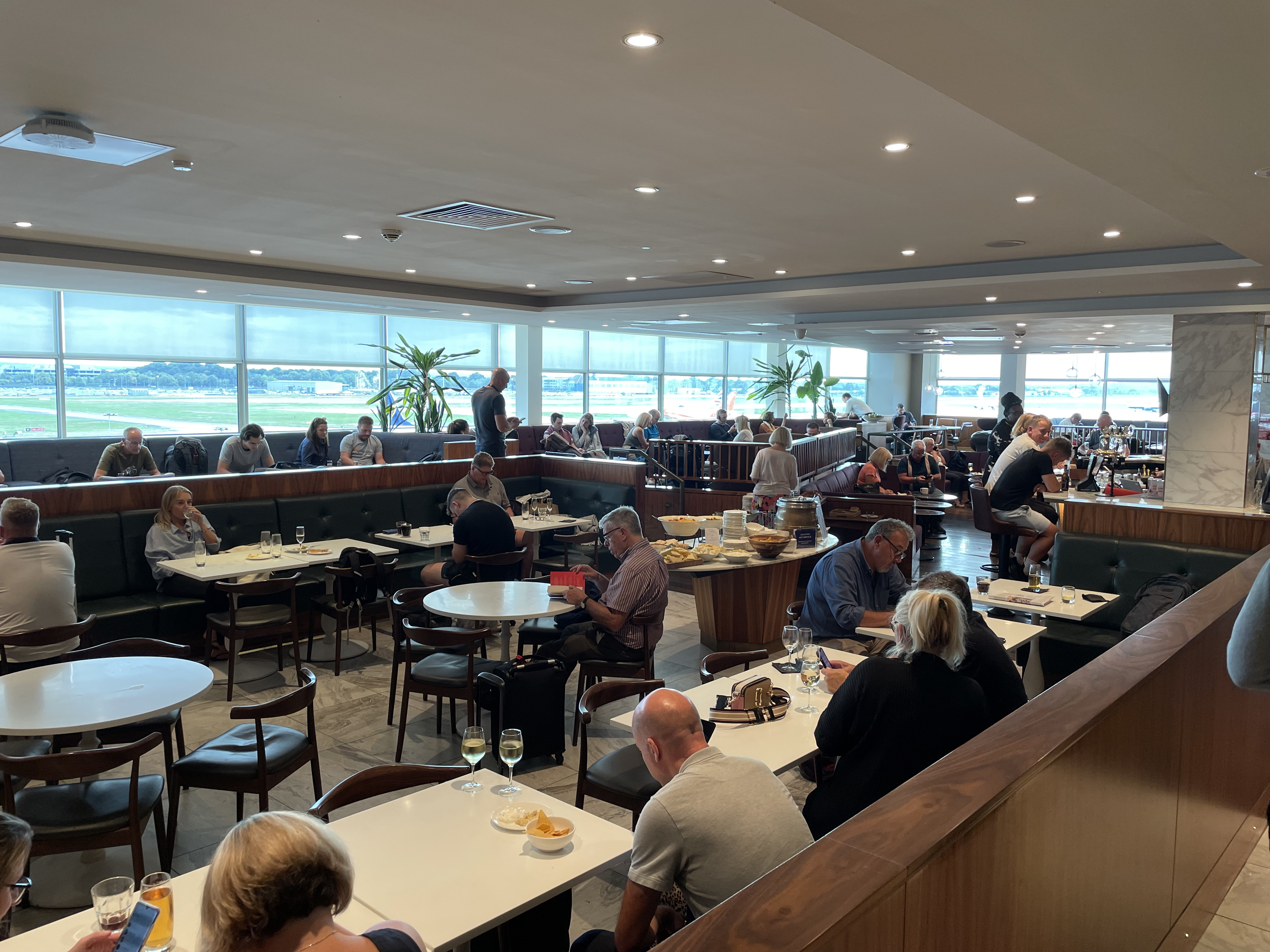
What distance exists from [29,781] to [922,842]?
4.11 meters

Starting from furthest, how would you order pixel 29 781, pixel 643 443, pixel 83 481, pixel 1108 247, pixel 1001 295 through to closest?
pixel 643 443 → pixel 1001 295 → pixel 1108 247 → pixel 83 481 → pixel 29 781

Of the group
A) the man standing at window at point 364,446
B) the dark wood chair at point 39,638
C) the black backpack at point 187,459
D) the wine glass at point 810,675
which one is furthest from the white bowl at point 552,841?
the man standing at window at point 364,446

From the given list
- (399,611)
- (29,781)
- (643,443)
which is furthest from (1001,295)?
(29,781)

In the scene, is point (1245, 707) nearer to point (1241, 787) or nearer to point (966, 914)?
point (1241, 787)

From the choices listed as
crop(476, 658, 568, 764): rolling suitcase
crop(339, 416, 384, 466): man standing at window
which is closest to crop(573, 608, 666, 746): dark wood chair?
crop(476, 658, 568, 764): rolling suitcase

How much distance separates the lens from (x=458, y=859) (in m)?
2.10

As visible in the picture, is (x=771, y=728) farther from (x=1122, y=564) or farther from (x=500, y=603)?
(x=1122, y=564)

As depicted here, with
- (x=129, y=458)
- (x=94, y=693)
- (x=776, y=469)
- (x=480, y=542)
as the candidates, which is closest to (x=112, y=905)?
(x=94, y=693)

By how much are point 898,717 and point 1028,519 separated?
18.9 feet

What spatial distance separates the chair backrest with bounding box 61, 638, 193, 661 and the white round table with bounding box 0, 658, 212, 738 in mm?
105

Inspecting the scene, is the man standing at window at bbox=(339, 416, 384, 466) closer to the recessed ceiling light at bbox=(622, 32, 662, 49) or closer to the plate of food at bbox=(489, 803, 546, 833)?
the recessed ceiling light at bbox=(622, 32, 662, 49)

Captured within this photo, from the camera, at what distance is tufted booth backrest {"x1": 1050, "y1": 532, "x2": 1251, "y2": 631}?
5094 mm

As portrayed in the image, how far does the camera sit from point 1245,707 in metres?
3.45

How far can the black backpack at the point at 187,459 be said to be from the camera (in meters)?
8.48
